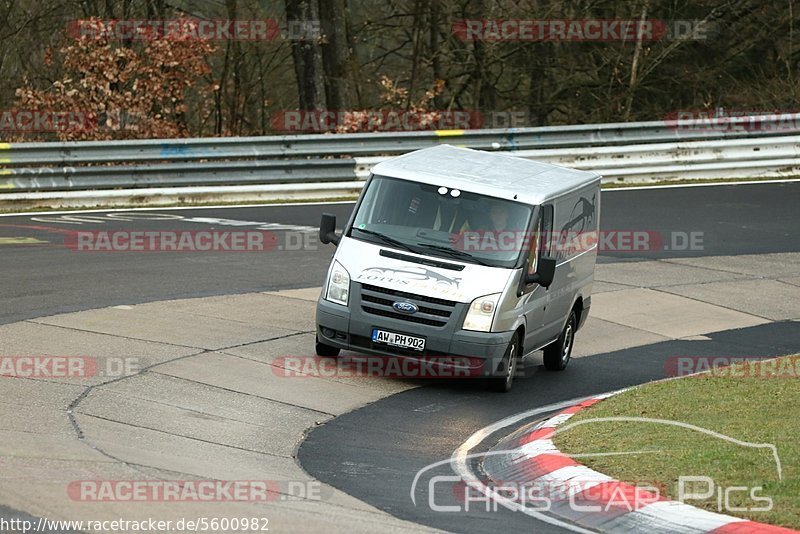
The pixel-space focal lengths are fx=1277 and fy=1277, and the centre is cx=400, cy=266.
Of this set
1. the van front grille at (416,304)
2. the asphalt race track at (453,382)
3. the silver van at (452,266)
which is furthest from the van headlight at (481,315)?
the asphalt race track at (453,382)

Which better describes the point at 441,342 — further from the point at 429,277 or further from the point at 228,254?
the point at 228,254

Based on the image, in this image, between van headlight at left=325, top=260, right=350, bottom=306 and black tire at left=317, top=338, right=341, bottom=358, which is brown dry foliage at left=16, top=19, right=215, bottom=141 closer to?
black tire at left=317, top=338, right=341, bottom=358

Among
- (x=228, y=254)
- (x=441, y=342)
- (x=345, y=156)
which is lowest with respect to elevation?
(x=441, y=342)

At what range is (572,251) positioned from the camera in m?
13.3

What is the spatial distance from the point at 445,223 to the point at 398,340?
1282 mm

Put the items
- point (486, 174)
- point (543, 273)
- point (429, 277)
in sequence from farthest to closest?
point (486, 174)
point (543, 273)
point (429, 277)

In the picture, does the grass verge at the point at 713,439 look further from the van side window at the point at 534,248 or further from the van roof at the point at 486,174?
the van roof at the point at 486,174

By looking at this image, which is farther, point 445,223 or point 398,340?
point 445,223

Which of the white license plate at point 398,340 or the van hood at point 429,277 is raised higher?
the van hood at point 429,277

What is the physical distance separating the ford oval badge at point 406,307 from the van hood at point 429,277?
0.12 meters

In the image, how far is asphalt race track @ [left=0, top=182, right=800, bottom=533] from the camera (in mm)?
9406

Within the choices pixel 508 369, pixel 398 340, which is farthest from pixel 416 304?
pixel 508 369

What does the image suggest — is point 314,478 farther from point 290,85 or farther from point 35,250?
point 290,85

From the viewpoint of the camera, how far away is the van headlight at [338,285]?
11.9 meters
